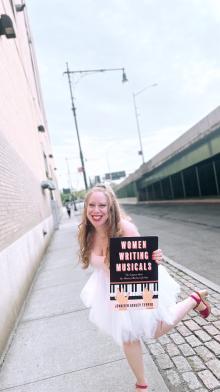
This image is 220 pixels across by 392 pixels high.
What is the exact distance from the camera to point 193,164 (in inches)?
945

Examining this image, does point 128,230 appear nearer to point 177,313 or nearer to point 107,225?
point 107,225

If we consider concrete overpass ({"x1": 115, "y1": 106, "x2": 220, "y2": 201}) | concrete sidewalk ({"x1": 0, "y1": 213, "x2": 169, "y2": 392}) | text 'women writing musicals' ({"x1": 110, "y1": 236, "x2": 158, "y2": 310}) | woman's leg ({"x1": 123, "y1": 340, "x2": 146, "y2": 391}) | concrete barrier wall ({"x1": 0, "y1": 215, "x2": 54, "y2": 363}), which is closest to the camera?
text 'women writing musicals' ({"x1": 110, "y1": 236, "x2": 158, "y2": 310})

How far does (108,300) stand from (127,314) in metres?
0.20

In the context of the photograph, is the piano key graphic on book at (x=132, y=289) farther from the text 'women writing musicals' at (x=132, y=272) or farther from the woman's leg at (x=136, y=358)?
the woman's leg at (x=136, y=358)

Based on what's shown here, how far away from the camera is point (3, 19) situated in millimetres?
7031

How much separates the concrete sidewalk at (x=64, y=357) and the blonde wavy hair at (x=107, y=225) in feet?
3.88

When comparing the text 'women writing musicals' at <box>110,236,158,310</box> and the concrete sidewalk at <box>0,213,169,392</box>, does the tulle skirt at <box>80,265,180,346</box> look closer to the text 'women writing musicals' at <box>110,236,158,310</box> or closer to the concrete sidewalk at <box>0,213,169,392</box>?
the text 'women writing musicals' at <box>110,236,158,310</box>

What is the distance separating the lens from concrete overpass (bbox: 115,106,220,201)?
63.2ft

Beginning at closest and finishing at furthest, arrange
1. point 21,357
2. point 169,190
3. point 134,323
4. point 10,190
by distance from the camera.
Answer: point 134,323 → point 21,357 → point 10,190 → point 169,190

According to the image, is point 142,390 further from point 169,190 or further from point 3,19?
point 169,190

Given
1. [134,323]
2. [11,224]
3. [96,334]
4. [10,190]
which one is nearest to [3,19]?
[10,190]

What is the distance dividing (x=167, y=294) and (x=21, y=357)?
2260 mm

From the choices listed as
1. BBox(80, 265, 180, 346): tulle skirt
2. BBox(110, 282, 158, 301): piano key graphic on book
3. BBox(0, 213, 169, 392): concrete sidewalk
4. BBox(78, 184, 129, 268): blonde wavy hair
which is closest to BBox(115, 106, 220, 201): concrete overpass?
BBox(0, 213, 169, 392): concrete sidewalk

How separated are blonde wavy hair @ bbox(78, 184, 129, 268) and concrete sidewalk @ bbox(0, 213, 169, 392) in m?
1.18
